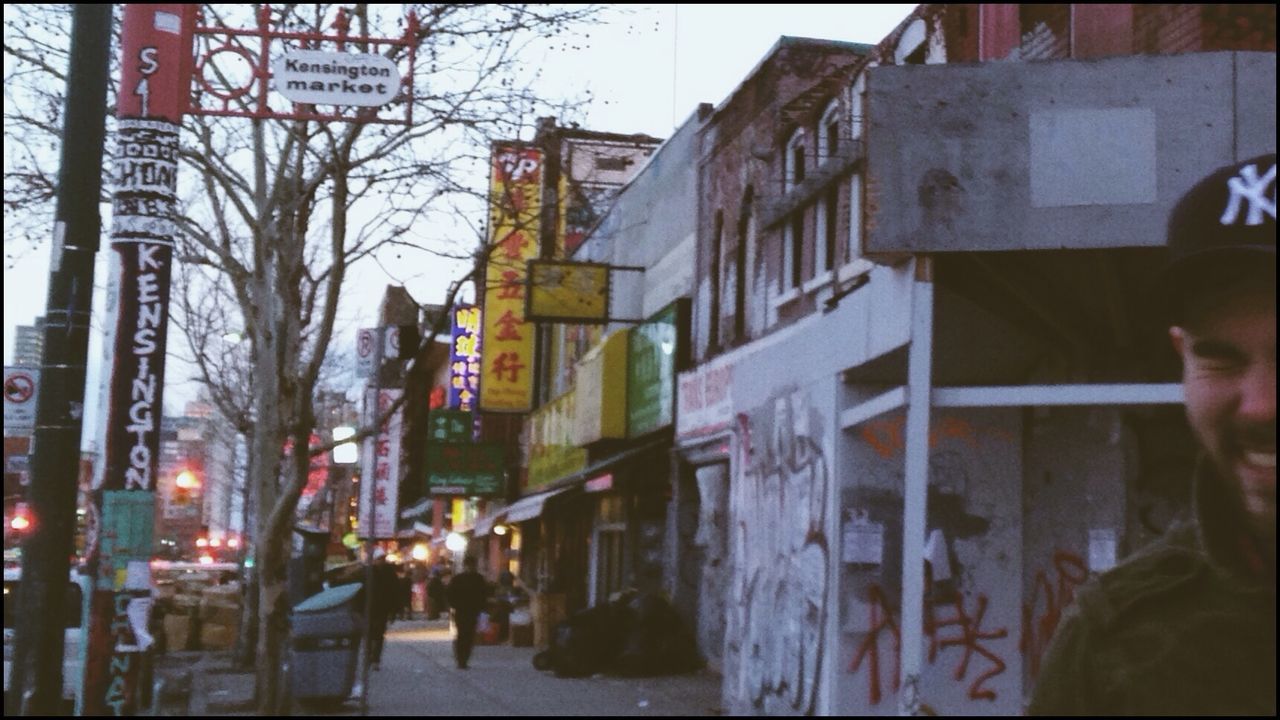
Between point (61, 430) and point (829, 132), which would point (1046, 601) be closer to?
point (829, 132)

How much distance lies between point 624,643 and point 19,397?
10980mm

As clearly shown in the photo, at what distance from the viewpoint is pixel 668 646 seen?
2222 centimetres

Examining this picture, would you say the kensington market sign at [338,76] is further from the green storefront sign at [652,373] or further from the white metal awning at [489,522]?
the white metal awning at [489,522]

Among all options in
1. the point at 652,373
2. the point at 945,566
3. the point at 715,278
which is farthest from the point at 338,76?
the point at 652,373

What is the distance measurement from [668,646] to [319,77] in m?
10.8

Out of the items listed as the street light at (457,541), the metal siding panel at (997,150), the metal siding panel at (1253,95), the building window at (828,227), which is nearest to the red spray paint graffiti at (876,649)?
the metal siding panel at (997,150)

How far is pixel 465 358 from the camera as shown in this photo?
3700cm

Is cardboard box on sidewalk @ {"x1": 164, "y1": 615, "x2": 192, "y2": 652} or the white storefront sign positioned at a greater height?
the white storefront sign

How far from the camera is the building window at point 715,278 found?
22.5 m

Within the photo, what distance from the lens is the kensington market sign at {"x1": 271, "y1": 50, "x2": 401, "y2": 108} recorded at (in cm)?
1366

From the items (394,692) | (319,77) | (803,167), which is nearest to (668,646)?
(394,692)

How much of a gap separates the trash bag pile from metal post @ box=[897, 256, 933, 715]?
11054 mm

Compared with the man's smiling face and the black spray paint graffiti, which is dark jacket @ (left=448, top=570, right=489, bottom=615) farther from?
the man's smiling face

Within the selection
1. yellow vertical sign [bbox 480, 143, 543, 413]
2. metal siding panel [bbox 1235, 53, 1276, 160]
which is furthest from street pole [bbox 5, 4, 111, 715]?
yellow vertical sign [bbox 480, 143, 543, 413]
